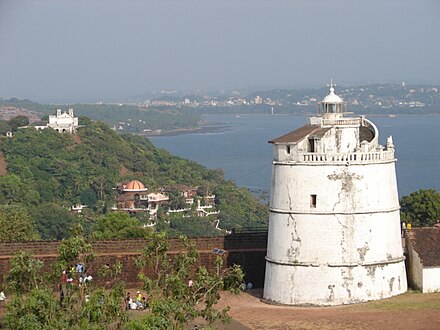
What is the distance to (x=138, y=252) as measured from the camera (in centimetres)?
3997

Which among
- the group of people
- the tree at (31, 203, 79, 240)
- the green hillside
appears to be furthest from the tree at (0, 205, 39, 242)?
the green hillside

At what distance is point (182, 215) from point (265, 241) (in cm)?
6411

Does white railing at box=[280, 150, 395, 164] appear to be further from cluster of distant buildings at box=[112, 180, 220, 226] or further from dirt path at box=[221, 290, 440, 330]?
cluster of distant buildings at box=[112, 180, 220, 226]

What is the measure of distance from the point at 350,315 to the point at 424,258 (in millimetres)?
4086

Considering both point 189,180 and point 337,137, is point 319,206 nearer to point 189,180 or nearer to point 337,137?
point 337,137

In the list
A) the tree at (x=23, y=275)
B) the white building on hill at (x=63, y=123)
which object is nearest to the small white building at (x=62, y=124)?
the white building on hill at (x=63, y=123)

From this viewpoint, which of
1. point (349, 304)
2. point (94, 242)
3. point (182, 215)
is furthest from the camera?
point (182, 215)

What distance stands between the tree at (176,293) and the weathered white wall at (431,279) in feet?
21.6

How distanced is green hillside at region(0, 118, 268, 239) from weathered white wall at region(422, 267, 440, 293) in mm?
51550

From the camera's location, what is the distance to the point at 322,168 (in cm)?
3725

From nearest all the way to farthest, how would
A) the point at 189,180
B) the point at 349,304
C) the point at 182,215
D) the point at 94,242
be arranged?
the point at 349,304 → the point at 94,242 → the point at 182,215 → the point at 189,180

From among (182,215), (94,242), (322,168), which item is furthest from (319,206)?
(182,215)

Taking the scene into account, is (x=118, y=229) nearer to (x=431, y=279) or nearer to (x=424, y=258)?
(x=424, y=258)

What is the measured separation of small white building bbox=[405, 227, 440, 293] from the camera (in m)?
37.5
